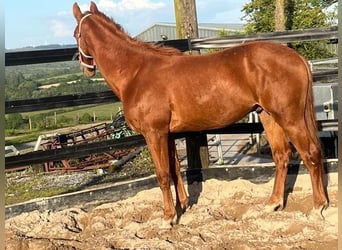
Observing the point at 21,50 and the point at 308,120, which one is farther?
the point at 21,50

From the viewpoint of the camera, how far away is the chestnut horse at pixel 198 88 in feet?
12.4

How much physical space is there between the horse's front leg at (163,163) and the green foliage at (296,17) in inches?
456

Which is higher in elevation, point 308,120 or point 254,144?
point 308,120

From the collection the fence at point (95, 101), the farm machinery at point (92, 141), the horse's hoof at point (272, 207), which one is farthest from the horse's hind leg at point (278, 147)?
the farm machinery at point (92, 141)

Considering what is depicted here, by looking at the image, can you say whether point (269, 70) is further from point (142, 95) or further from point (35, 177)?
point (35, 177)

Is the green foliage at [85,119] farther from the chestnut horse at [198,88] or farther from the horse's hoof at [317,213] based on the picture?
the horse's hoof at [317,213]

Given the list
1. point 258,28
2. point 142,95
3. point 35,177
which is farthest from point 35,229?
point 258,28

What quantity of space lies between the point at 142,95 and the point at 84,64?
0.71 metres

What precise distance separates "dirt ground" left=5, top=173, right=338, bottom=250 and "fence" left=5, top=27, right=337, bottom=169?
1.67ft

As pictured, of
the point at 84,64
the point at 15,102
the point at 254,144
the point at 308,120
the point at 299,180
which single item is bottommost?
the point at 254,144

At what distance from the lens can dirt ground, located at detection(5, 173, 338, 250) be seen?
3.48 metres


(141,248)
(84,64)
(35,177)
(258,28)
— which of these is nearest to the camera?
(141,248)

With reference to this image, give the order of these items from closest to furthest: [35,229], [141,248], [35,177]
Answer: [141,248], [35,229], [35,177]

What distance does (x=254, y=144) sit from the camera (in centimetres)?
1006
